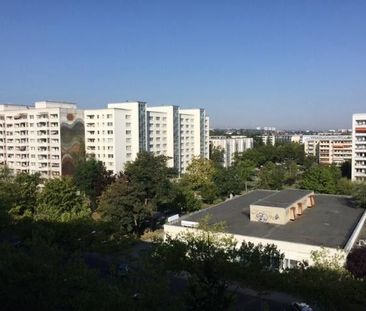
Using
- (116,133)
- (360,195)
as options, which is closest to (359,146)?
(360,195)

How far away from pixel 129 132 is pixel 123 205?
23.2 metres

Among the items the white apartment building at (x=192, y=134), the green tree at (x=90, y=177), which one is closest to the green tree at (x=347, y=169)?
the white apartment building at (x=192, y=134)

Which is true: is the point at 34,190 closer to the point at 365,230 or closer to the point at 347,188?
the point at 365,230

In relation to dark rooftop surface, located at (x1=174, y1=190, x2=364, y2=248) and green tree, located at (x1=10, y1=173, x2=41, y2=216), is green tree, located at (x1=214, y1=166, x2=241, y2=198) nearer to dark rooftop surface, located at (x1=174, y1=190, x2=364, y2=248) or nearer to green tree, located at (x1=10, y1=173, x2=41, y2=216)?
dark rooftop surface, located at (x1=174, y1=190, x2=364, y2=248)

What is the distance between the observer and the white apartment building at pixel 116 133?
4512cm

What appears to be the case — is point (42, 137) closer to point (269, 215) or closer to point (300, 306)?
point (269, 215)

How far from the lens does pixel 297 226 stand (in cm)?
2172

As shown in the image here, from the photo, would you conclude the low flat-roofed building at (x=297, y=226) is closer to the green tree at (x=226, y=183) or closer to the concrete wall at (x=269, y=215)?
the concrete wall at (x=269, y=215)

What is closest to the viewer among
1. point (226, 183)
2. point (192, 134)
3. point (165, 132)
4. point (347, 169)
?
point (226, 183)

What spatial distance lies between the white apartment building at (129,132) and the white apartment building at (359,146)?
23187mm

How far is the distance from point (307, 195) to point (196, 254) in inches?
557

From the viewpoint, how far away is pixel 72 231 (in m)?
17.4

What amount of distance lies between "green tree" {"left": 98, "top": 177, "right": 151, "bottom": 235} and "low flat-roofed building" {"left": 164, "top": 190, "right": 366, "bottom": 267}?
313 cm

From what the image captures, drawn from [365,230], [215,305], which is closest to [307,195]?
[365,230]
